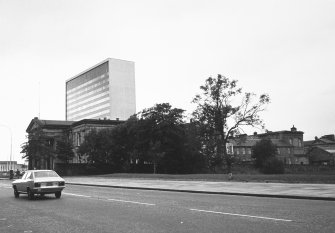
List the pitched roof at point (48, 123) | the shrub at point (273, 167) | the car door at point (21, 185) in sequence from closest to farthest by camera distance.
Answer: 1. the car door at point (21, 185)
2. the shrub at point (273, 167)
3. the pitched roof at point (48, 123)

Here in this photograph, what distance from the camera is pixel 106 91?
138 m

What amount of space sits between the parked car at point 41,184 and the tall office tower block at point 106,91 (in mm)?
115431

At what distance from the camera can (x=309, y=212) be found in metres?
11.4

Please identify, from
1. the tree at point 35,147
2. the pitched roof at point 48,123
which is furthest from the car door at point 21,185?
the pitched roof at point 48,123

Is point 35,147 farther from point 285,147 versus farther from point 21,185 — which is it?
point 285,147

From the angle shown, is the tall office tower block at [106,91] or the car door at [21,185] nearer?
the car door at [21,185]

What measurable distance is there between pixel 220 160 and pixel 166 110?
1810 cm

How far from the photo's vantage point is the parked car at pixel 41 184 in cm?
1878

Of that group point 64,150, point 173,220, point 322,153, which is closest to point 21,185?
point 173,220

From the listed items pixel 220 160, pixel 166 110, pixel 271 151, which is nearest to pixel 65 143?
pixel 166 110

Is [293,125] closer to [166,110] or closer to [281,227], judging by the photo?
[166,110]

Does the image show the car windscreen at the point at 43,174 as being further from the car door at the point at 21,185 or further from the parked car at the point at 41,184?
the car door at the point at 21,185

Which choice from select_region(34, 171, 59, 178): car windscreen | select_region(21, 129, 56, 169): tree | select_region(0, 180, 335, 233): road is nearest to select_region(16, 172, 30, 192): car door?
select_region(34, 171, 59, 178): car windscreen

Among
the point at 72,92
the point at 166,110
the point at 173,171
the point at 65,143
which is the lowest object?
the point at 173,171
